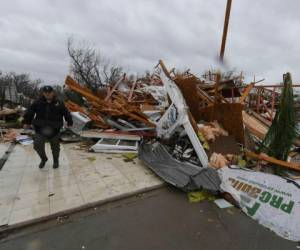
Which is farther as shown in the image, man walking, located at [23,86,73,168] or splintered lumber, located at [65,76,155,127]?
splintered lumber, located at [65,76,155,127]

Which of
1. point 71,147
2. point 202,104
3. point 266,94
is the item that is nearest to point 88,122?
point 71,147

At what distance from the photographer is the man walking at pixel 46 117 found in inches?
126

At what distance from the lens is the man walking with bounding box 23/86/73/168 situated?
3.19 metres

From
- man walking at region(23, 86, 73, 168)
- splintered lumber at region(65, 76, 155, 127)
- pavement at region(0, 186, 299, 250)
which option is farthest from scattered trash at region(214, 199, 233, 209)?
splintered lumber at region(65, 76, 155, 127)

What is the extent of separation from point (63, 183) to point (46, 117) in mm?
1147

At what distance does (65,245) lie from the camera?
1.90 meters

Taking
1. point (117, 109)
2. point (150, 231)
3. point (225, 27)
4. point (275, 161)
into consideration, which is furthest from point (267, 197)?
point (117, 109)

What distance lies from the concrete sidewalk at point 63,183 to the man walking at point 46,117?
57 centimetres

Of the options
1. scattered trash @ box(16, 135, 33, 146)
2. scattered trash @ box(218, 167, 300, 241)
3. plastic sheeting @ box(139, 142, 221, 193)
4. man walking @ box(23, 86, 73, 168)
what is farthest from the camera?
scattered trash @ box(16, 135, 33, 146)

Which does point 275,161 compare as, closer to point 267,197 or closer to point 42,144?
point 267,197

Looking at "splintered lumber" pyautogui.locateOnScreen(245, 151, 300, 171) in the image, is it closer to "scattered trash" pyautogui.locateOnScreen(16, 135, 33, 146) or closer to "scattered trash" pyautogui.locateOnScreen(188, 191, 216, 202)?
"scattered trash" pyautogui.locateOnScreen(188, 191, 216, 202)

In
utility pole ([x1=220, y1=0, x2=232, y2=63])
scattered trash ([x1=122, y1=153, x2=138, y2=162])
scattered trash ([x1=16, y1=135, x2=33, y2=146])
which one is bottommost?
scattered trash ([x1=16, y1=135, x2=33, y2=146])

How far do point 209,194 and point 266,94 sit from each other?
283 inches

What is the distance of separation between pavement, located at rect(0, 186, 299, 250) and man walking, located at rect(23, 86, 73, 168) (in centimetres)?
159
